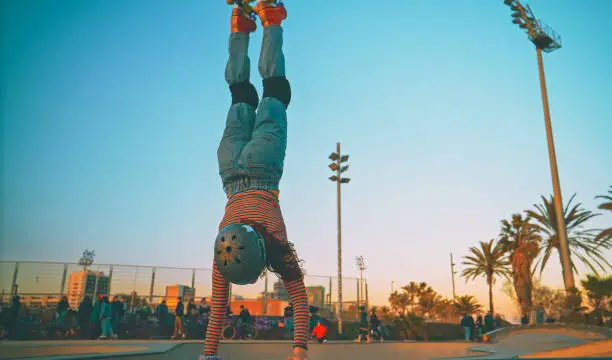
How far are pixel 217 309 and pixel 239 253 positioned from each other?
1.03 metres

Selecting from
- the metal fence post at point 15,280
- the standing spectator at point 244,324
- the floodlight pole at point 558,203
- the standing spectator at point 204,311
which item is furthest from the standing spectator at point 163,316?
the floodlight pole at point 558,203

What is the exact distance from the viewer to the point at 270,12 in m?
5.78

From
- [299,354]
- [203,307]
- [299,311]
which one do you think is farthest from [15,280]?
[299,354]

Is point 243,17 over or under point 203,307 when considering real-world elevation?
over

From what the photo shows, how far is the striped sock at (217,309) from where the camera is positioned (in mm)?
4555

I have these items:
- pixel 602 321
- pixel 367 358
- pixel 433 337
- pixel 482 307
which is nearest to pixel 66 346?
pixel 367 358

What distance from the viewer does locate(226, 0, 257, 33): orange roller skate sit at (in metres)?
5.94

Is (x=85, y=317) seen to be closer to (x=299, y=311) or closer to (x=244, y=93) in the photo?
(x=244, y=93)

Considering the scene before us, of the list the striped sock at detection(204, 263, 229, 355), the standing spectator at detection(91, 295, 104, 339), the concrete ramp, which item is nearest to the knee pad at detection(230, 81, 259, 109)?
the striped sock at detection(204, 263, 229, 355)

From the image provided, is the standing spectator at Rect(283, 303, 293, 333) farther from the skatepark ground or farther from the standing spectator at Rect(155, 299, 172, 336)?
the skatepark ground

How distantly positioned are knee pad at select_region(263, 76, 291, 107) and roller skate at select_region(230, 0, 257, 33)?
936 millimetres

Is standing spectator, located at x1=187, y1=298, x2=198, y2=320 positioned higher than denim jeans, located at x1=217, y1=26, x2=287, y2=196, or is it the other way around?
denim jeans, located at x1=217, y1=26, x2=287, y2=196

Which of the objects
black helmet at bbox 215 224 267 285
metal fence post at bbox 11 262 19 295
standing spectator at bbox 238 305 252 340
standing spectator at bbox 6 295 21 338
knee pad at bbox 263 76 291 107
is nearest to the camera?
black helmet at bbox 215 224 267 285

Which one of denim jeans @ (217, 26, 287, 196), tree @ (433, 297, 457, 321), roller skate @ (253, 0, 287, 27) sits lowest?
tree @ (433, 297, 457, 321)
